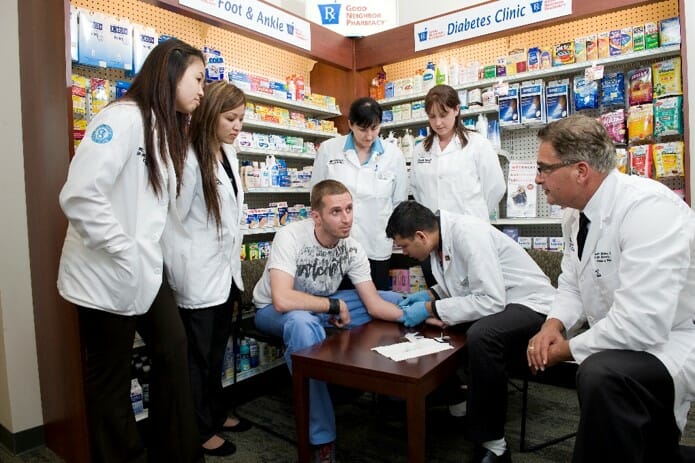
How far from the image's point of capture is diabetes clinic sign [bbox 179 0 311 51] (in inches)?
131

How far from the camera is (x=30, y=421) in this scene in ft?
8.87

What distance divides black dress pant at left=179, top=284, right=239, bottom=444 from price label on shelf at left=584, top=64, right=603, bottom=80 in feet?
9.14

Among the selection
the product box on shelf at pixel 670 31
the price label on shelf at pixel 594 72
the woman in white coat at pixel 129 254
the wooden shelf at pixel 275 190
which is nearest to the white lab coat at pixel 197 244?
the woman in white coat at pixel 129 254

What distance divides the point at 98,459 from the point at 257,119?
97.7 inches

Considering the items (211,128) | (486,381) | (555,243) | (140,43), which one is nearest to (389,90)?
(555,243)

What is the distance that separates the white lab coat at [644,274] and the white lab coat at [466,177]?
1669mm

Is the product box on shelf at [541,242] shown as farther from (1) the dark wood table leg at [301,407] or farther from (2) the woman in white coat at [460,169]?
(1) the dark wood table leg at [301,407]

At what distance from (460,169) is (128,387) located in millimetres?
2452

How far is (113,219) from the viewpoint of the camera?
175 cm

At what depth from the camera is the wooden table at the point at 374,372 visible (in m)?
1.83

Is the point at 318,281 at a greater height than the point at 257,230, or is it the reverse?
the point at 257,230

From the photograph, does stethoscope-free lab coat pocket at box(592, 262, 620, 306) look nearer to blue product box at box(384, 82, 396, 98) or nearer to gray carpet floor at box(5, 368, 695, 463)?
gray carpet floor at box(5, 368, 695, 463)

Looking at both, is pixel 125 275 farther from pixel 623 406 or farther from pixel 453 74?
pixel 453 74

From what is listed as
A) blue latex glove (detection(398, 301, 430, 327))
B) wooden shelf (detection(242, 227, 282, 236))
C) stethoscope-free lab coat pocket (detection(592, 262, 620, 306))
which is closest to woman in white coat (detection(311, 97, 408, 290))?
wooden shelf (detection(242, 227, 282, 236))
